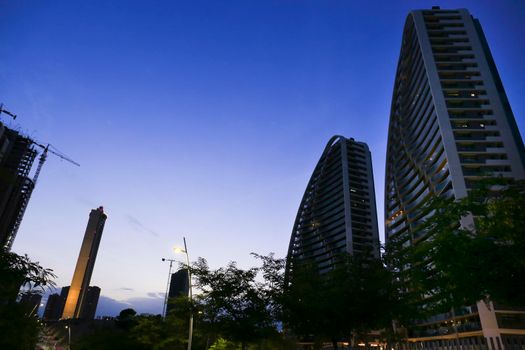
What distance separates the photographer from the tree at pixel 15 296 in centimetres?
984

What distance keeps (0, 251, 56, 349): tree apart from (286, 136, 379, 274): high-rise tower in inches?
5026

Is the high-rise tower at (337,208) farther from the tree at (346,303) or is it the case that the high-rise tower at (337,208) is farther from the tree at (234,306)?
the tree at (346,303)

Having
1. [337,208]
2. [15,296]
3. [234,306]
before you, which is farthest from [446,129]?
[15,296]

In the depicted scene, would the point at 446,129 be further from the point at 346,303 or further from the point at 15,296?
the point at 15,296

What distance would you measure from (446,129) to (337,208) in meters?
81.1

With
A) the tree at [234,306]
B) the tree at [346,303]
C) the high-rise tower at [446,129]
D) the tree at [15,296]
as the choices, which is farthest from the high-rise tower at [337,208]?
the tree at [15,296]

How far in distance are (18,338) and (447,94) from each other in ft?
319

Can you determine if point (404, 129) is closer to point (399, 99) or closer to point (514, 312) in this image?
point (399, 99)

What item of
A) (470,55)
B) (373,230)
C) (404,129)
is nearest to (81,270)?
(373,230)


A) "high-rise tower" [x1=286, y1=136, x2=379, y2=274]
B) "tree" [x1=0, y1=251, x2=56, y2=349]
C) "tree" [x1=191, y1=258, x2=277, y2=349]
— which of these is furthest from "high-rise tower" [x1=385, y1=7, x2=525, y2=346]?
"tree" [x1=0, y1=251, x2=56, y2=349]

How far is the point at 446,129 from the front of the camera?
7994cm

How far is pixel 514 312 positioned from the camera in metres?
61.3

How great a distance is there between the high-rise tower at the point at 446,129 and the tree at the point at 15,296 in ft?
198

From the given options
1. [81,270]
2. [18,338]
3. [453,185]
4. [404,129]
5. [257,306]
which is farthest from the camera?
[81,270]
